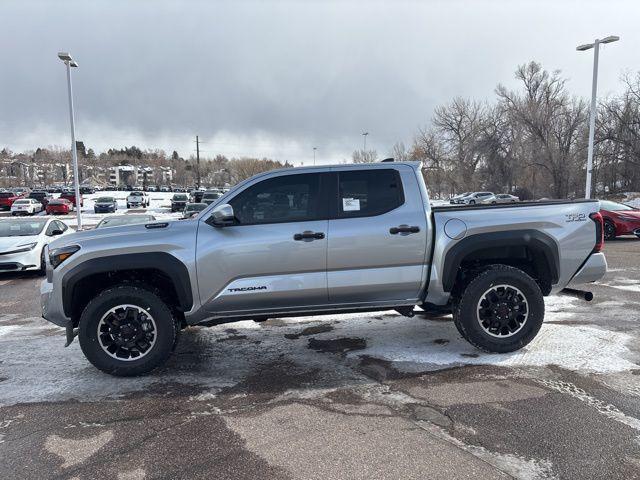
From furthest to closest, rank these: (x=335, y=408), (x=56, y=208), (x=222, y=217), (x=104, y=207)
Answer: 1. (x=104, y=207)
2. (x=56, y=208)
3. (x=222, y=217)
4. (x=335, y=408)

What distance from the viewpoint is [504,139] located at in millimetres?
50750

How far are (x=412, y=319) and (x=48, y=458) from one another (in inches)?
178

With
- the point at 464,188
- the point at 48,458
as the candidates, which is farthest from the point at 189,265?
the point at 464,188

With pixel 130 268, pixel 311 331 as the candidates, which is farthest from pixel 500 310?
pixel 130 268

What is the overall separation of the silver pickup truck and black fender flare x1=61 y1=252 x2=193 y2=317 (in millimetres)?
11

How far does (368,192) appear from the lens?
182 inches

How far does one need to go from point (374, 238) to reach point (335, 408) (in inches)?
64.7

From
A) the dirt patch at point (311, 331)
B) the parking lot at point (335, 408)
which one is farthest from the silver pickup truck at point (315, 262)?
the dirt patch at point (311, 331)

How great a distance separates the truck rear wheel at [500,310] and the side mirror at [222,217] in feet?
8.11

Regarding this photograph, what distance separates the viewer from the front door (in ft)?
14.2

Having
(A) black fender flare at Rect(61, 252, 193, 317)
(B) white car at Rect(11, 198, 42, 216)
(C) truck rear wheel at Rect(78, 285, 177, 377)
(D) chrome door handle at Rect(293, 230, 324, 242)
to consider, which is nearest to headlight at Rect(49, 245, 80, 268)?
(A) black fender flare at Rect(61, 252, 193, 317)

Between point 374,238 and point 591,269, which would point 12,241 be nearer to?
point 374,238

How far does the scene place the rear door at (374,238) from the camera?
4453 millimetres

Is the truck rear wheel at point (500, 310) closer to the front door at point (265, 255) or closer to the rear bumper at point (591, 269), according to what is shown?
the rear bumper at point (591, 269)
